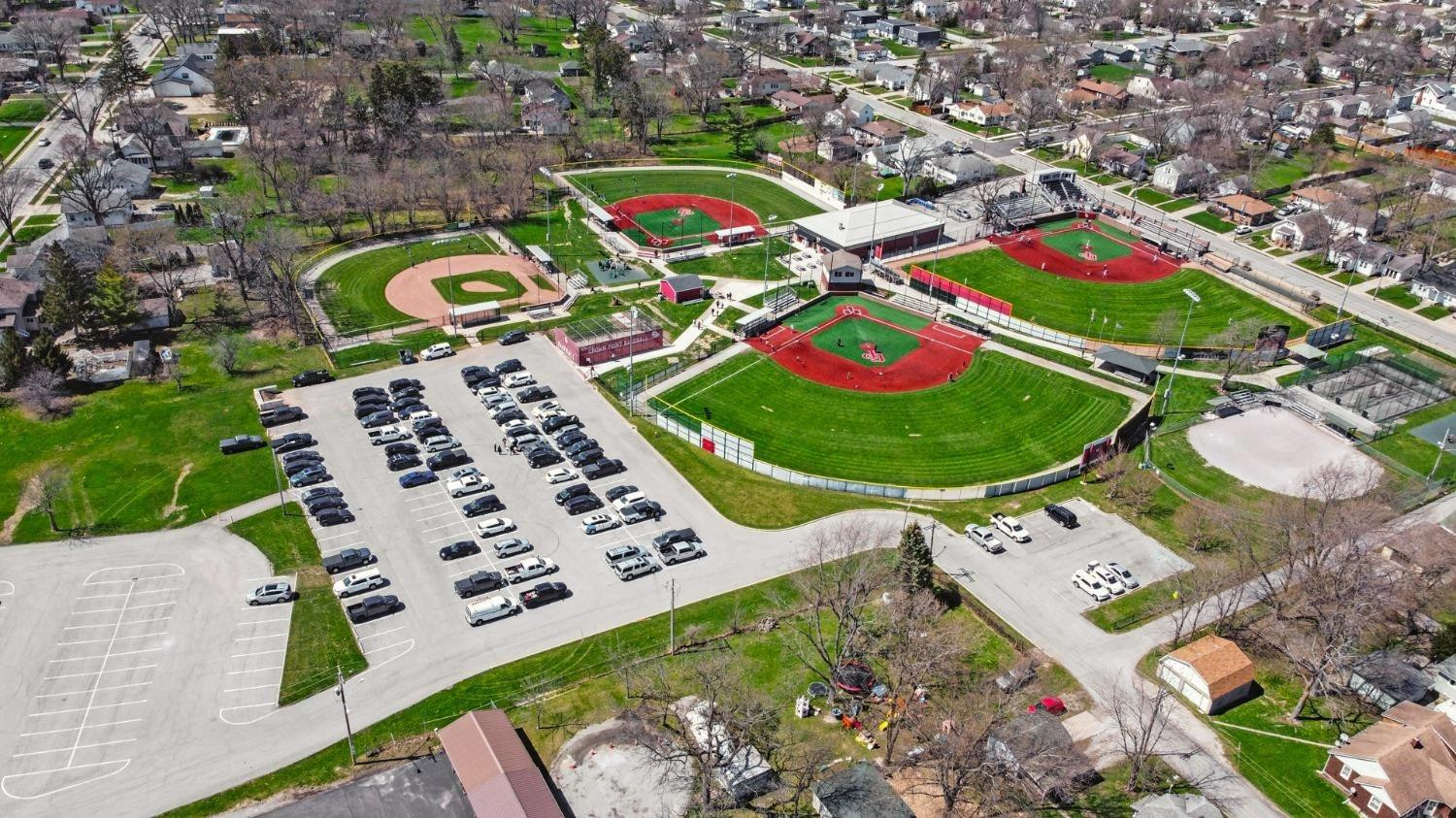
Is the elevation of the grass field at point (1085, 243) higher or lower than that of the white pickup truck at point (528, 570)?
higher

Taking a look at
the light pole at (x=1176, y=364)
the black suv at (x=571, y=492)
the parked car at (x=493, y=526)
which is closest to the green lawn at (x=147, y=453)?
the parked car at (x=493, y=526)

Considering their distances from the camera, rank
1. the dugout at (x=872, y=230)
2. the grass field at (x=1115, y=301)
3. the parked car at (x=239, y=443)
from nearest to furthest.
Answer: the parked car at (x=239, y=443) → the grass field at (x=1115, y=301) → the dugout at (x=872, y=230)

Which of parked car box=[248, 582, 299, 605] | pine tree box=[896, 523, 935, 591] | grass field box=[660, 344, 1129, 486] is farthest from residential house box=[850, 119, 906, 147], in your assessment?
parked car box=[248, 582, 299, 605]

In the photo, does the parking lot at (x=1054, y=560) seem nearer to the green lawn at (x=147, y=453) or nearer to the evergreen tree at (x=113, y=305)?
the green lawn at (x=147, y=453)

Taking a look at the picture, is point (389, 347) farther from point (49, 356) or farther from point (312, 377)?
point (49, 356)

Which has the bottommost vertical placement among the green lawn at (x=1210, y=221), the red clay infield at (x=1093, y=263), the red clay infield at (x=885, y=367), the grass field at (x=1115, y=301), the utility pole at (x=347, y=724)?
the utility pole at (x=347, y=724)

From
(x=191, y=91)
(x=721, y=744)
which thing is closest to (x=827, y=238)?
(x=721, y=744)

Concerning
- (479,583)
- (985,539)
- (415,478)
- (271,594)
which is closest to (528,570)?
(479,583)

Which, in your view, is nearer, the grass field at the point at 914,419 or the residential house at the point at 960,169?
the grass field at the point at 914,419


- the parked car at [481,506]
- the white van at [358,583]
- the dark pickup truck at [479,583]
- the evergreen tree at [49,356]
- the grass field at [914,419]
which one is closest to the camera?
the white van at [358,583]
